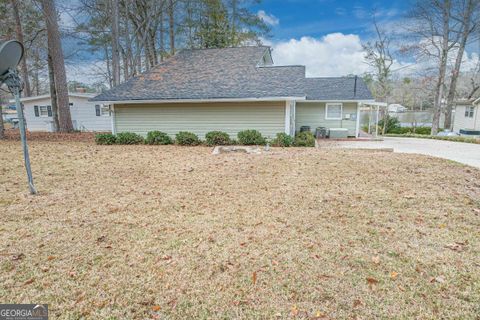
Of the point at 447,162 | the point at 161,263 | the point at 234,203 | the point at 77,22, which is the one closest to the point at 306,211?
the point at 234,203

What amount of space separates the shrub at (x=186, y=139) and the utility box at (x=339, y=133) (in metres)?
7.99

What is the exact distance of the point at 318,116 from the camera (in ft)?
53.2

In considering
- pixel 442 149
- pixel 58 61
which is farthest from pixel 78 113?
pixel 442 149

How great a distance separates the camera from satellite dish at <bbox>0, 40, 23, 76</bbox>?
4203 millimetres

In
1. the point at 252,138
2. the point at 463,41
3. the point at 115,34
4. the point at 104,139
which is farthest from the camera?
the point at 463,41

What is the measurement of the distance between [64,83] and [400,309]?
703 inches

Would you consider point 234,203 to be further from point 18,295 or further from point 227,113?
point 227,113

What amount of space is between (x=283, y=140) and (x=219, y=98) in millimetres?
3363

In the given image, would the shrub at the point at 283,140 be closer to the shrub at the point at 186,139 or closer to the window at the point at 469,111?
the shrub at the point at 186,139

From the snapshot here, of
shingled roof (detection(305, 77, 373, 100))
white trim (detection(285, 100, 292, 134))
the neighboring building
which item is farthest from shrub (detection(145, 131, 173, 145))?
the neighboring building

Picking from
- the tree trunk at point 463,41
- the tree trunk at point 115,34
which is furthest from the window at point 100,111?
the tree trunk at point 463,41

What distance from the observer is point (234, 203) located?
482 cm

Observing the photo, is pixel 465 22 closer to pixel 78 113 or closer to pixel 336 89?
pixel 336 89

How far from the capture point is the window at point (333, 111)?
15979 millimetres
